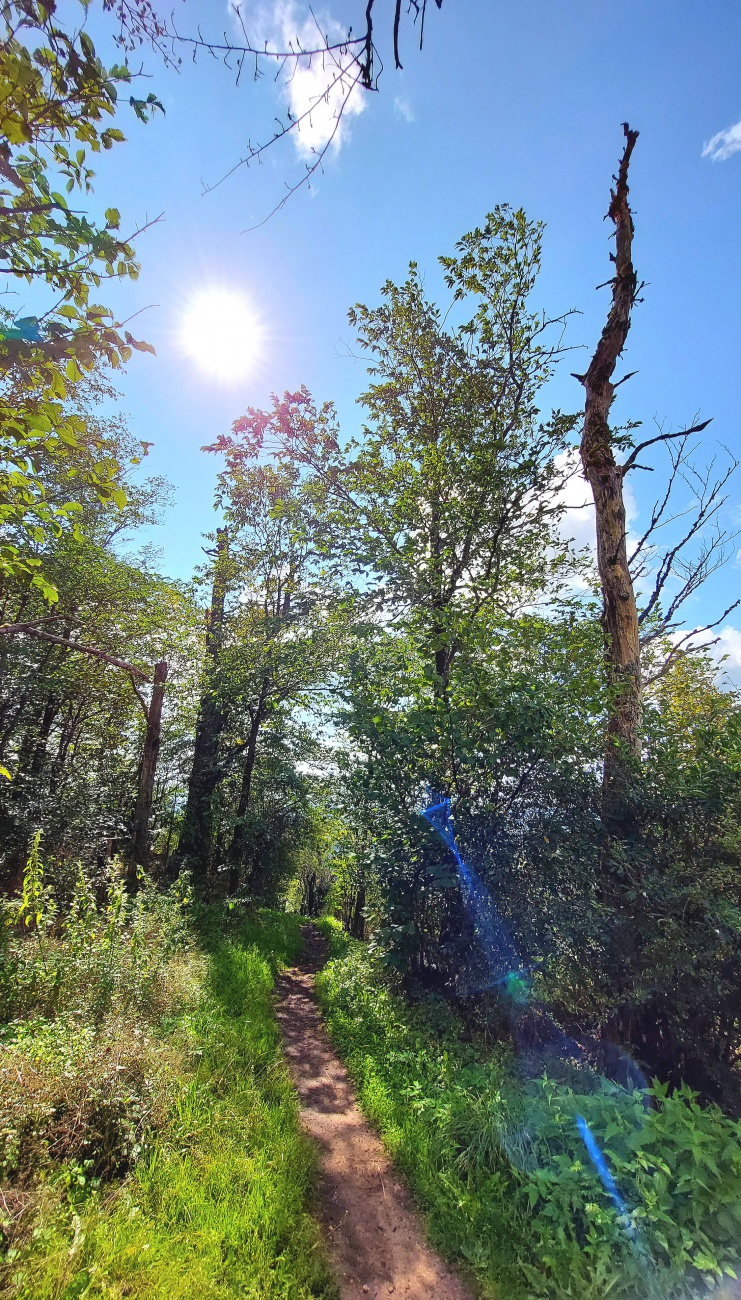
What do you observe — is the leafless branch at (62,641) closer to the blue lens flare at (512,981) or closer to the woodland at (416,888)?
the woodland at (416,888)

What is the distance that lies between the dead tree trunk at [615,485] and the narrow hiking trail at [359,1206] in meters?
4.46

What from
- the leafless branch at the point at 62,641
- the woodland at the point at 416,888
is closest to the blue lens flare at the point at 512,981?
the woodland at the point at 416,888

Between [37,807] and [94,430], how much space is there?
9.46 m

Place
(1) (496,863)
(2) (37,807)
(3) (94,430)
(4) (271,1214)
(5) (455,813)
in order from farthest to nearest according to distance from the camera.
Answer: (3) (94,430) < (2) (37,807) < (5) (455,813) < (1) (496,863) < (4) (271,1214)

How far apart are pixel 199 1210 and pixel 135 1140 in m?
0.62

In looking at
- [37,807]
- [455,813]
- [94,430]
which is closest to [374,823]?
[455,813]

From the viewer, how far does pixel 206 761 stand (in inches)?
531

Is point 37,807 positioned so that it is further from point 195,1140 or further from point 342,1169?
point 342,1169

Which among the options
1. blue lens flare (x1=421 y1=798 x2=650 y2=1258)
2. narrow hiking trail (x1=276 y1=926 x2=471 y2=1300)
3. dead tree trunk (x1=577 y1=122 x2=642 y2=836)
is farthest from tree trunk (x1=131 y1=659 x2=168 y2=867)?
dead tree trunk (x1=577 y1=122 x2=642 y2=836)

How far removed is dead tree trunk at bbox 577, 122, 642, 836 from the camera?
5496 millimetres

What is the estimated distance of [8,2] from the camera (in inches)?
57.6

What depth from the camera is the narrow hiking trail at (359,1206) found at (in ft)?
8.73

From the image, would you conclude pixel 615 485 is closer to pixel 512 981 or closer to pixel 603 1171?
pixel 512 981

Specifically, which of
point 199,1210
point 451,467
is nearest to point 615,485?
point 451,467
